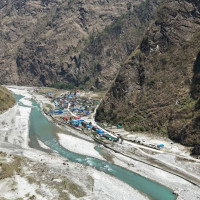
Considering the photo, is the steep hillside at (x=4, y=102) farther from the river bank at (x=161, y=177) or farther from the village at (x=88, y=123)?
the river bank at (x=161, y=177)

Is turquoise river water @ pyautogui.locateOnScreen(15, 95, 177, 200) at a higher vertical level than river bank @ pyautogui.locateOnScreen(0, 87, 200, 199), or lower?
lower

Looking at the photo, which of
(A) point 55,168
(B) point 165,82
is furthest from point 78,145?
(B) point 165,82

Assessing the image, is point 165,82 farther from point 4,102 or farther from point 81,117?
point 4,102

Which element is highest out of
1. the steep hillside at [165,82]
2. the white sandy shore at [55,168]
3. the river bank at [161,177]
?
the steep hillside at [165,82]

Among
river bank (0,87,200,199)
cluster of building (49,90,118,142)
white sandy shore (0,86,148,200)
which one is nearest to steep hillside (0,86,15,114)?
white sandy shore (0,86,148,200)

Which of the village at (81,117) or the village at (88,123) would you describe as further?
the village at (81,117)

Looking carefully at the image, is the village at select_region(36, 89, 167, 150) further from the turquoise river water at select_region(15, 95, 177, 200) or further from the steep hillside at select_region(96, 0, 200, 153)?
the turquoise river water at select_region(15, 95, 177, 200)

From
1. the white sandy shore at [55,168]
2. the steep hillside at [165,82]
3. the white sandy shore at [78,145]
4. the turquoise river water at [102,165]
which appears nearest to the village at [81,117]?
the white sandy shore at [78,145]
